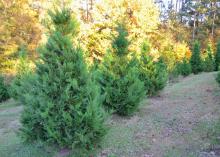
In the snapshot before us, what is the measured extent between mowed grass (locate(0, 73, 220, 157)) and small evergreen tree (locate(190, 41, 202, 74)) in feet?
35.3

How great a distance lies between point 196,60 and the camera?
19.5 meters

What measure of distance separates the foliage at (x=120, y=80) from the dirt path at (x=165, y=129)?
0.40 m

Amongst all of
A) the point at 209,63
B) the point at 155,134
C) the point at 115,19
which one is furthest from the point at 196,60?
the point at 155,134

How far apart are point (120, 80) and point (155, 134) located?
2035 mm

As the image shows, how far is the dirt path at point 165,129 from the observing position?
5312 millimetres

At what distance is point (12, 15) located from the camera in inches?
736

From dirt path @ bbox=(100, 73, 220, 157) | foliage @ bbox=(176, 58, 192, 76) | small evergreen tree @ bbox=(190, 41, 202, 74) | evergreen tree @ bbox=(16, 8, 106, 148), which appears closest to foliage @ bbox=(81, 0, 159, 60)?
foliage @ bbox=(176, 58, 192, 76)

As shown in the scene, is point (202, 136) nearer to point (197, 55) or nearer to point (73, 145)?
point (73, 145)

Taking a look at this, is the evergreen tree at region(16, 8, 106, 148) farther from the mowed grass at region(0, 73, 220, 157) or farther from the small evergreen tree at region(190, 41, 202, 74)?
the small evergreen tree at region(190, 41, 202, 74)

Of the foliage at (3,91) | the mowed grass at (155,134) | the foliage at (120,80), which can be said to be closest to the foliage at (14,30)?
the foliage at (3,91)

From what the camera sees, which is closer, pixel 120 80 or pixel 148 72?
pixel 120 80

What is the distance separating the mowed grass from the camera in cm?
524

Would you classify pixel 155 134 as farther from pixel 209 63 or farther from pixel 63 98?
pixel 209 63

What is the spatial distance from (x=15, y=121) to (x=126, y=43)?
15.4 feet
